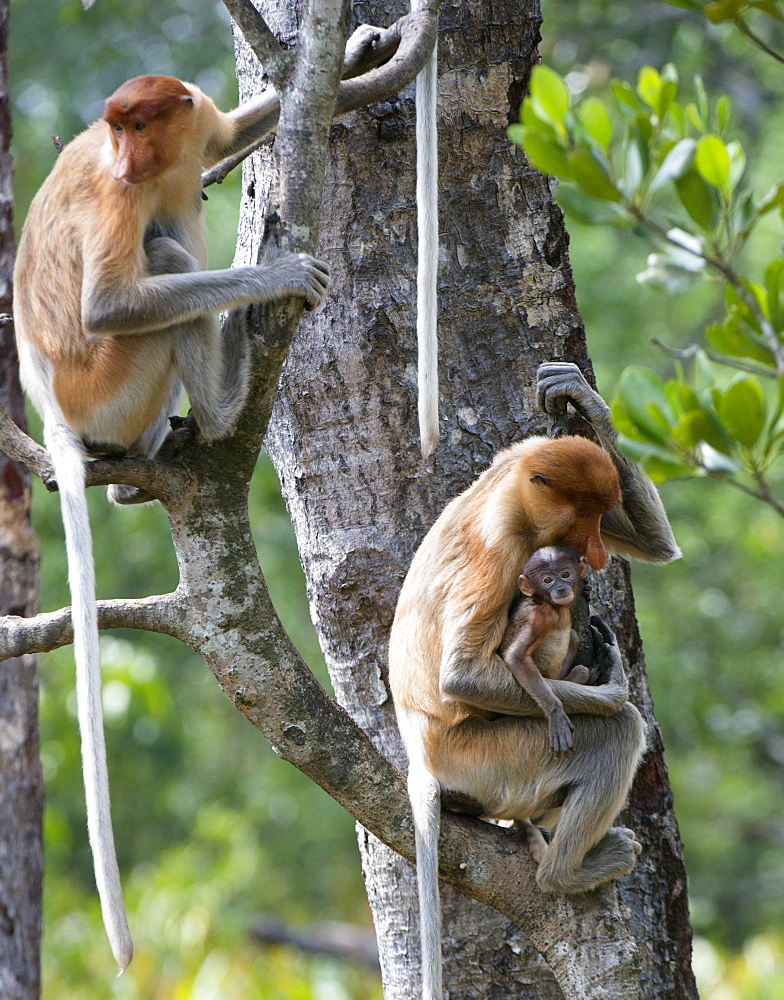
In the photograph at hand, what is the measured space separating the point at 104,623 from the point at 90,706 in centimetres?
37

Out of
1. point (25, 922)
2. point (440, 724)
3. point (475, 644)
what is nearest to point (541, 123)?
point (475, 644)

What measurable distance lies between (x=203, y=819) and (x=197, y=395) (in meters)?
7.83

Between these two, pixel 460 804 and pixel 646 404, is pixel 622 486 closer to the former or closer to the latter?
pixel 460 804

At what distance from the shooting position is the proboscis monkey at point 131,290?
264cm

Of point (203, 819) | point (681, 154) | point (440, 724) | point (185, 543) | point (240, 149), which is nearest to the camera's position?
point (681, 154)

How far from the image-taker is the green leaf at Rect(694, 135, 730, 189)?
4.04ft

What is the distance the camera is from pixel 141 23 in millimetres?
10766

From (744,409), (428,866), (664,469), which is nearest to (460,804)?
(428,866)

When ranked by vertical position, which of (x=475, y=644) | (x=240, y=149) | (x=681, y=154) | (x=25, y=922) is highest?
(x=240, y=149)

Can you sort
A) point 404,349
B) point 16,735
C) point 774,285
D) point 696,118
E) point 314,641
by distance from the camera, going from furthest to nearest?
point 314,641, point 16,735, point 404,349, point 696,118, point 774,285

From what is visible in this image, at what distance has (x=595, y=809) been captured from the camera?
2.60 meters

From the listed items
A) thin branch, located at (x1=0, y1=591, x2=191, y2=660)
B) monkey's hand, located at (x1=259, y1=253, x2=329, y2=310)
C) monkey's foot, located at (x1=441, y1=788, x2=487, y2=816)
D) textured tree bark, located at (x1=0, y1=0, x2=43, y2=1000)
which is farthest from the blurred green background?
monkey's hand, located at (x1=259, y1=253, x2=329, y2=310)

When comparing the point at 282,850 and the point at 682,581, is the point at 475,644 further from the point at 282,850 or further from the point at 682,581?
the point at 282,850

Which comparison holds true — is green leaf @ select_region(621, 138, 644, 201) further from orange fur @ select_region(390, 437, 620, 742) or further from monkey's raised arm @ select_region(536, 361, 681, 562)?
monkey's raised arm @ select_region(536, 361, 681, 562)
